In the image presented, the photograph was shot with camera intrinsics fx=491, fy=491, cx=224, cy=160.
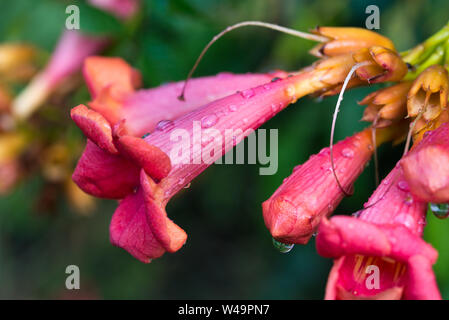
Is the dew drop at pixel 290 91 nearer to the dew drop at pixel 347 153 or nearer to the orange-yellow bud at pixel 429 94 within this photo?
the dew drop at pixel 347 153

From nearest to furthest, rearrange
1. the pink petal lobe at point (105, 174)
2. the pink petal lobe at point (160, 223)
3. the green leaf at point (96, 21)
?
the pink petal lobe at point (160, 223) → the pink petal lobe at point (105, 174) → the green leaf at point (96, 21)

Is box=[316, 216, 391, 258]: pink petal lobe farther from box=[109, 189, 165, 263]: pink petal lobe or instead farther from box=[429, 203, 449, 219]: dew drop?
box=[109, 189, 165, 263]: pink petal lobe

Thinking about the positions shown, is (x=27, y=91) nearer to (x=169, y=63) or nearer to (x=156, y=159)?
(x=169, y=63)

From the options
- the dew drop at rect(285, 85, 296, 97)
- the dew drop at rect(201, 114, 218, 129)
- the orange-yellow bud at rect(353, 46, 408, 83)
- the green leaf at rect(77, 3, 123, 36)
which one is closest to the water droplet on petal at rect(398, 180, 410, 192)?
the orange-yellow bud at rect(353, 46, 408, 83)

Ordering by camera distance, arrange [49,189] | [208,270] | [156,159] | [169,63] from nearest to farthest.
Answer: [156,159] → [169,63] → [49,189] → [208,270]

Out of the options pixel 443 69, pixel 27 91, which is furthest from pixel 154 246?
pixel 27 91

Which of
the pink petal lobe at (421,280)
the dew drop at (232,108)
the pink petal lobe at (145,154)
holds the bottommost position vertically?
the pink petal lobe at (421,280)

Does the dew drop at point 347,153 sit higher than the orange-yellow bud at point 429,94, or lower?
lower

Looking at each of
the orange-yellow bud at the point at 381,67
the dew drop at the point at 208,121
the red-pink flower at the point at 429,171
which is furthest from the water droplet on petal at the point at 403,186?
the dew drop at the point at 208,121
